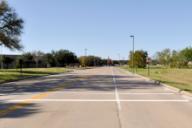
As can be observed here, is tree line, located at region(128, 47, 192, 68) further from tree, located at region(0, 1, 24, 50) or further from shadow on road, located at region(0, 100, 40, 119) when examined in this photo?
shadow on road, located at region(0, 100, 40, 119)

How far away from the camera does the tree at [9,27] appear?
2348 inches

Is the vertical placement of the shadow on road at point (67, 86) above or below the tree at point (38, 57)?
below

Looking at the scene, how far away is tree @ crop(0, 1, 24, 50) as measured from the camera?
5964 cm

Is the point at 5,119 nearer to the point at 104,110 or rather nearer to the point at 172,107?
the point at 104,110

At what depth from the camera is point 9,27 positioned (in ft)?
199

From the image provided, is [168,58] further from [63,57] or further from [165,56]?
[63,57]

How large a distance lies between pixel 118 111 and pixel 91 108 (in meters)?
1.30

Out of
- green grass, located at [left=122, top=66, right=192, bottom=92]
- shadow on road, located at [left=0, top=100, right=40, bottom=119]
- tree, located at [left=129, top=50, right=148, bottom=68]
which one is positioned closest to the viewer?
shadow on road, located at [left=0, top=100, right=40, bottom=119]

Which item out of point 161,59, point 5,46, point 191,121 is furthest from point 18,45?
point 161,59

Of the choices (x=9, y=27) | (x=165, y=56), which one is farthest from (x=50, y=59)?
(x=9, y=27)

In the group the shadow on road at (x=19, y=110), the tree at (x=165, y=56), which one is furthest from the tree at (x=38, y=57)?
the shadow on road at (x=19, y=110)

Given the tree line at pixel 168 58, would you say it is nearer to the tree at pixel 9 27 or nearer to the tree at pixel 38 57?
the tree at pixel 38 57

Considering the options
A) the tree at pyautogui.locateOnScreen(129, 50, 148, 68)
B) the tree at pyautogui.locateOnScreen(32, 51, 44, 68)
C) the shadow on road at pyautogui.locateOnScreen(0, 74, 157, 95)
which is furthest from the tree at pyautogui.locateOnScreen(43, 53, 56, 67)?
the shadow on road at pyautogui.locateOnScreen(0, 74, 157, 95)

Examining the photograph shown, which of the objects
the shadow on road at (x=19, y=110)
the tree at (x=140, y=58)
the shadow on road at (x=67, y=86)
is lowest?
the shadow on road at (x=19, y=110)
